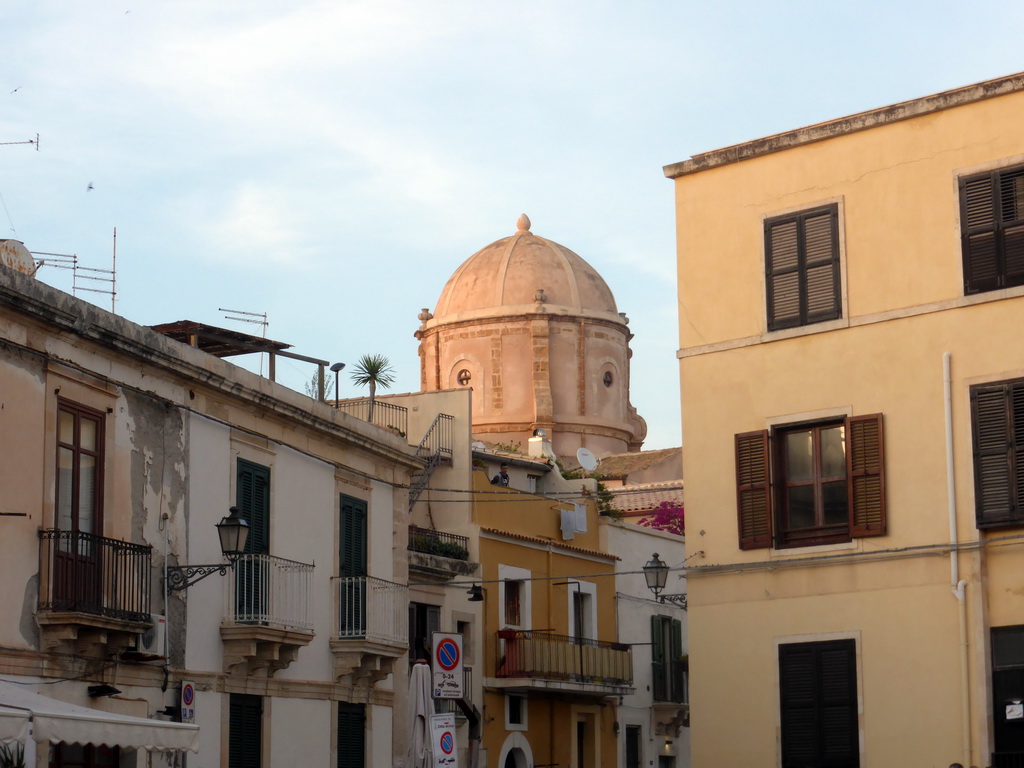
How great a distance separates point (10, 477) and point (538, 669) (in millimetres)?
18476

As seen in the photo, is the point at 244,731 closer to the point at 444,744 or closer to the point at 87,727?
the point at 444,744

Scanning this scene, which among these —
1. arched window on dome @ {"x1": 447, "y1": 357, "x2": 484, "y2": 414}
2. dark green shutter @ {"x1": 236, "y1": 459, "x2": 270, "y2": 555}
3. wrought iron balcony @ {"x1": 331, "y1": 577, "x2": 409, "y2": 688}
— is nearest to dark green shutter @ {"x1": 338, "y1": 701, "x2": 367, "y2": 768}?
wrought iron balcony @ {"x1": 331, "y1": 577, "x2": 409, "y2": 688}

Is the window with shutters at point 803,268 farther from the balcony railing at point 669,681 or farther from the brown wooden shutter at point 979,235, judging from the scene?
the balcony railing at point 669,681

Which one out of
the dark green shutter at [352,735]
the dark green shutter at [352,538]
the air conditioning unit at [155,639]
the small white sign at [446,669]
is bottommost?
the dark green shutter at [352,735]

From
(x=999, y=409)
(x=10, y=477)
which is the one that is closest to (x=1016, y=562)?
(x=999, y=409)

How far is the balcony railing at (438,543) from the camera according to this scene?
32747 millimetres

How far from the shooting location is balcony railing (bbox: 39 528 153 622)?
59.4ft

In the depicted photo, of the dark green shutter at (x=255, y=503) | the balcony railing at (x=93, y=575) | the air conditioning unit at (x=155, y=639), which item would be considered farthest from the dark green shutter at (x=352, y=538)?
the balcony railing at (x=93, y=575)

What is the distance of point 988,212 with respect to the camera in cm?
2080

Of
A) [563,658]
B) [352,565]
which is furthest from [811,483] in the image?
[563,658]

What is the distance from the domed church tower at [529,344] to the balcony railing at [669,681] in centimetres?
2317

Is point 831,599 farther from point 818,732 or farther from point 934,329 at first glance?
point 934,329

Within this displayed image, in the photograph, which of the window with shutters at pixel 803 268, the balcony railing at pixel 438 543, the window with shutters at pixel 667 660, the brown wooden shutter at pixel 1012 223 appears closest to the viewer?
the brown wooden shutter at pixel 1012 223

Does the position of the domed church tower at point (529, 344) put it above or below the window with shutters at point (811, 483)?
above
